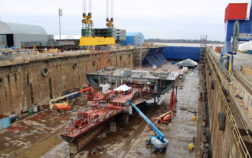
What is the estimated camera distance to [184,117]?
26.5 meters

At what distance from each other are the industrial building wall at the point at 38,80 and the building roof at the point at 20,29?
20363 mm

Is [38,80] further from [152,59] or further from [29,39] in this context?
[152,59]

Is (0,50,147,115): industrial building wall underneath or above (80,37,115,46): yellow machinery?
underneath

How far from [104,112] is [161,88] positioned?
9559 millimetres

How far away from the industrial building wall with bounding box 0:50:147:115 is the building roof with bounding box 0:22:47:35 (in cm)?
2036

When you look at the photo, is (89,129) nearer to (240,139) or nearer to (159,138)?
(159,138)

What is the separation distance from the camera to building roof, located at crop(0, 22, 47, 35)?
48.2 metres

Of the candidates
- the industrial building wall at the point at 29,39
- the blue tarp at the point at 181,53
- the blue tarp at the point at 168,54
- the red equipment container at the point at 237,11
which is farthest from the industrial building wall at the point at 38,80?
the blue tarp at the point at 181,53

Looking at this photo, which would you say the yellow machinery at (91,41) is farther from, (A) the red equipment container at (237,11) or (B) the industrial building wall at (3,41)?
(A) the red equipment container at (237,11)

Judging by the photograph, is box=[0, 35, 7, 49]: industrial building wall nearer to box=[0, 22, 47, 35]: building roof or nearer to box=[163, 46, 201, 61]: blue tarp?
box=[0, 22, 47, 35]: building roof

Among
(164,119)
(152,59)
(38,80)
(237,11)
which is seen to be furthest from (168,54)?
(164,119)

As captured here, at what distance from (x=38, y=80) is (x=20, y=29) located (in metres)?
27.6

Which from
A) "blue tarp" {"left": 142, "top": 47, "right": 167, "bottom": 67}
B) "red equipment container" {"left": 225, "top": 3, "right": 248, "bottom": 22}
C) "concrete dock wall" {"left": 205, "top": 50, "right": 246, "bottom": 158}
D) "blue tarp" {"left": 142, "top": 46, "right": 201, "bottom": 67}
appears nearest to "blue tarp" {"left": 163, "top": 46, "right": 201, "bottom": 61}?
"blue tarp" {"left": 142, "top": 46, "right": 201, "bottom": 67}

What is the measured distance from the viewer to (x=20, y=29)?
5144 centimetres
